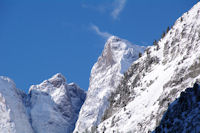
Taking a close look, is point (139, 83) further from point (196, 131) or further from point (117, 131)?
point (196, 131)

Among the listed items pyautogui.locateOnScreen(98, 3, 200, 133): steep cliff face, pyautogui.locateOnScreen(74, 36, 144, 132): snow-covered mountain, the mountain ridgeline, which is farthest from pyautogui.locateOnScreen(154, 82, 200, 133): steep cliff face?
pyautogui.locateOnScreen(74, 36, 144, 132): snow-covered mountain

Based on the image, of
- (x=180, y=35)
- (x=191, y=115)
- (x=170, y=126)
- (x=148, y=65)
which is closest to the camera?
(x=191, y=115)

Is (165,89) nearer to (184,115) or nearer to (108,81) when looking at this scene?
(184,115)

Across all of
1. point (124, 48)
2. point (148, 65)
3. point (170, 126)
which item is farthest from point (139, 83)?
point (124, 48)

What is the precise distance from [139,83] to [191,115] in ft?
130

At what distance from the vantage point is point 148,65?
3917 inches

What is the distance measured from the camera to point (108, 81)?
192 meters

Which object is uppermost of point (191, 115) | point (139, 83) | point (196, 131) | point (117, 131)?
point (139, 83)

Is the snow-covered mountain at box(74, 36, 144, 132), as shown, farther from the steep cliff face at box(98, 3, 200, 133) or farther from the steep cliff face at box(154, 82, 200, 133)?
the steep cliff face at box(154, 82, 200, 133)

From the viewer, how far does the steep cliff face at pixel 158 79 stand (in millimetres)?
72000

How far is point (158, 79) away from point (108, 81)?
10648 cm

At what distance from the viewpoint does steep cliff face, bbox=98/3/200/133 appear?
72.0m

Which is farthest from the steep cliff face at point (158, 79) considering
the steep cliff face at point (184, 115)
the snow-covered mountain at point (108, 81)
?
the snow-covered mountain at point (108, 81)

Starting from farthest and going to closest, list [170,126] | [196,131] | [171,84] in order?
[171,84]
[170,126]
[196,131]
